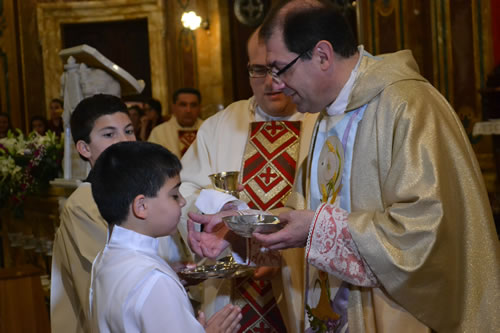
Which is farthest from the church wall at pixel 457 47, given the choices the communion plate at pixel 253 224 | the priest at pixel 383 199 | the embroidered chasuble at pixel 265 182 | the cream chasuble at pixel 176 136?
the communion plate at pixel 253 224

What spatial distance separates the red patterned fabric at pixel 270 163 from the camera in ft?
11.0

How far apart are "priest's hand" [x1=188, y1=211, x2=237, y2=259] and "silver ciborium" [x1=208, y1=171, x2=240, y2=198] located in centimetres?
14

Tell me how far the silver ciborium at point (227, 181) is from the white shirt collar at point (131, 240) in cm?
76

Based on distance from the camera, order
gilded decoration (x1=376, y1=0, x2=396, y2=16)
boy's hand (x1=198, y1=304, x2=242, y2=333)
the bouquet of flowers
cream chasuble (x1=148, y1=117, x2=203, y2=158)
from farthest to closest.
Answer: gilded decoration (x1=376, y1=0, x2=396, y2=16) < cream chasuble (x1=148, y1=117, x2=203, y2=158) < the bouquet of flowers < boy's hand (x1=198, y1=304, x2=242, y2=333)

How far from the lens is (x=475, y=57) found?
8633 mm

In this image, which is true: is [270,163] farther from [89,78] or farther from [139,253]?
[139,253]

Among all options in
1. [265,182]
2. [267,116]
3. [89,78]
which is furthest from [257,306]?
[89,78]

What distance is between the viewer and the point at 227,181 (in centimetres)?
269

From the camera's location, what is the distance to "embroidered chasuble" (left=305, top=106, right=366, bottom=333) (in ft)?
7.88

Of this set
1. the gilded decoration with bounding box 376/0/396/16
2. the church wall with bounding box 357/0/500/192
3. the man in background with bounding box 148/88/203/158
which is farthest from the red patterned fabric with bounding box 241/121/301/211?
the gilded decoration with bounding box 376/0/396/16

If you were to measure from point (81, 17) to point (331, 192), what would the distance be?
1235 centimetres

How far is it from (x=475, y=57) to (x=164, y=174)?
7.50m

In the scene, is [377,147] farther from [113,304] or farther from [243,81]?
[243,81]

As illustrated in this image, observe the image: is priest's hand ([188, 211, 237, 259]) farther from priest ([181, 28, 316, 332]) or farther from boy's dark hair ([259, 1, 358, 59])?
boy's dark hair ([259, 1, 358, 59])
